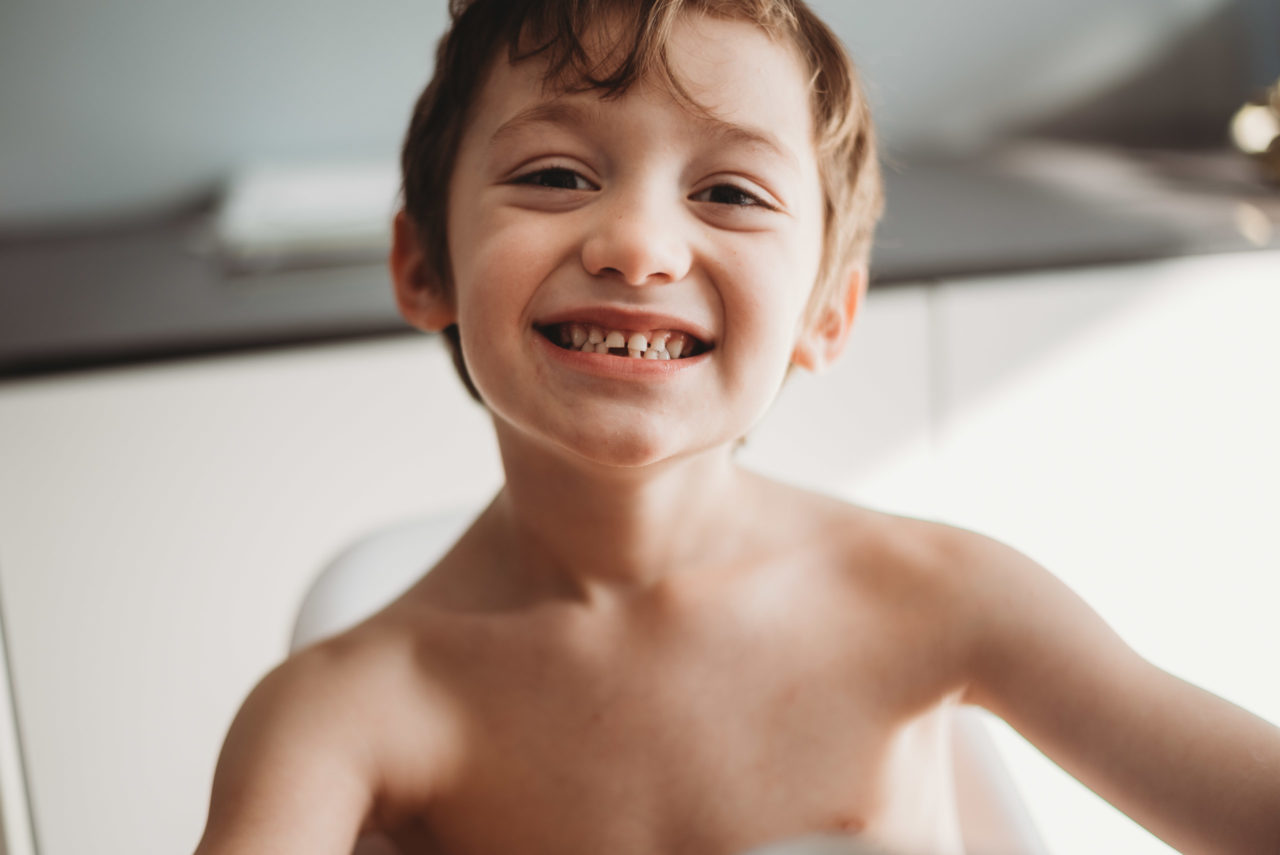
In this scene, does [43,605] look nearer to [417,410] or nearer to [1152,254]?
[417,410]

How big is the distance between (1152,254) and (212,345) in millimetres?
969

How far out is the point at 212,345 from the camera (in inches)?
44.5

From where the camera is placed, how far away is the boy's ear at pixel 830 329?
28.9 inches

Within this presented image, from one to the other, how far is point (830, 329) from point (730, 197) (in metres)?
0.17

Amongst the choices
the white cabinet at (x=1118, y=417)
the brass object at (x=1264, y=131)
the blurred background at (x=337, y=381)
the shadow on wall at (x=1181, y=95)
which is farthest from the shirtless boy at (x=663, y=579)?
the shadow on wall at (x=1181, y=95)

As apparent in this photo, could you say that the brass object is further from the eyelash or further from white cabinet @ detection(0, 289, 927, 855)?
the eyelash

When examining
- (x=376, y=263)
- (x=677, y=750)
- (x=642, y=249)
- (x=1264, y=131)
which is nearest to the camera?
(x=642, y=249)

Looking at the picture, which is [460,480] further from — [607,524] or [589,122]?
[589,122]

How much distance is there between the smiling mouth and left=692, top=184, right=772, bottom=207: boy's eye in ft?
0.23

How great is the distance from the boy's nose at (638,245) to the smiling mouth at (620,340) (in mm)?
28

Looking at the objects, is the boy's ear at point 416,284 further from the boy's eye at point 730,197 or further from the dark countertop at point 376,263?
the dark countertop at point 376,263

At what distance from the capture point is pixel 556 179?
0.61 meters

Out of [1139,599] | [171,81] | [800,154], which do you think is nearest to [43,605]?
[171,81]

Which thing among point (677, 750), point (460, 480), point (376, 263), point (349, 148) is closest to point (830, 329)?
point (677, 750)
